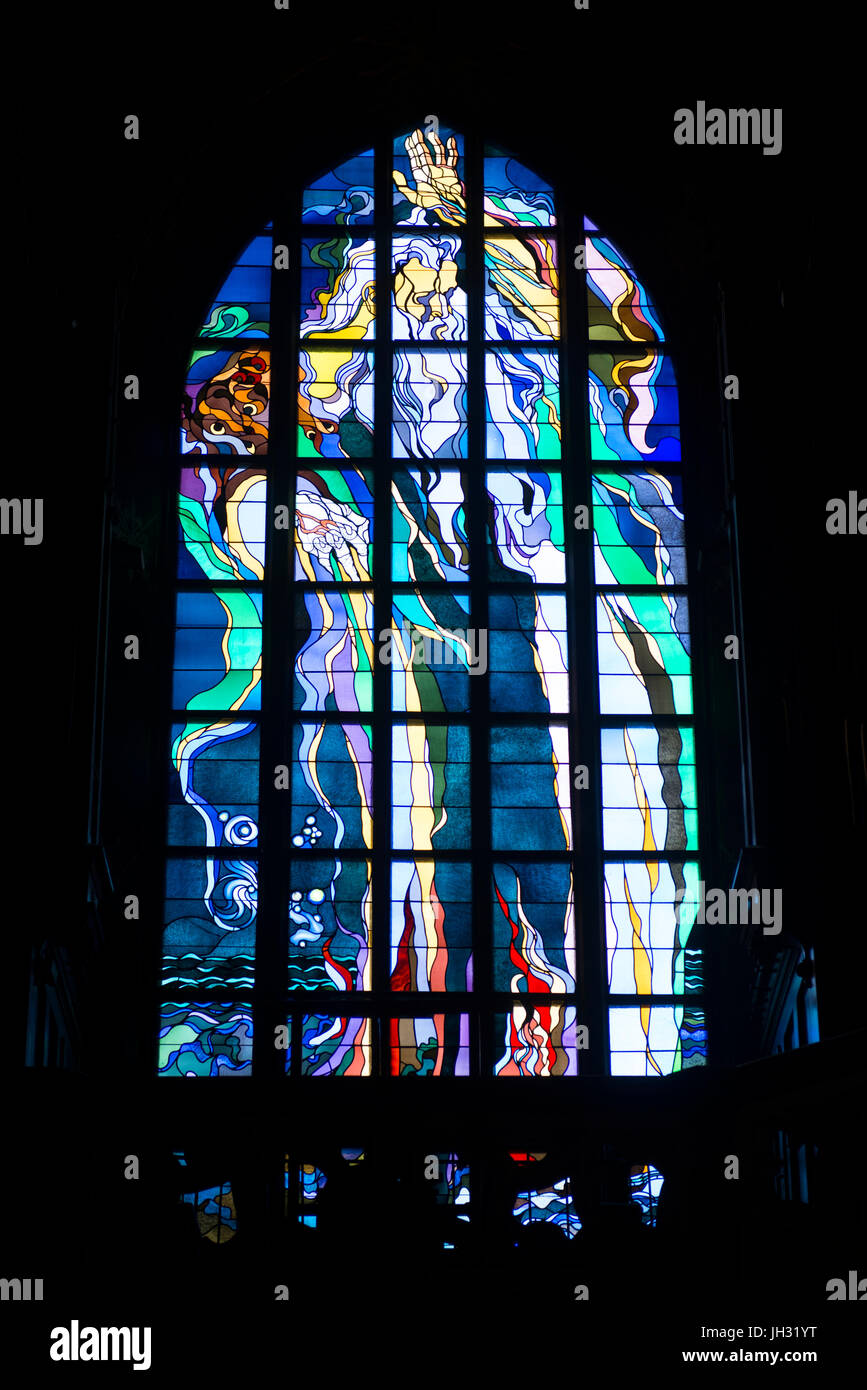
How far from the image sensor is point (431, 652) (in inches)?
345

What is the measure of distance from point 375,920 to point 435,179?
371cm

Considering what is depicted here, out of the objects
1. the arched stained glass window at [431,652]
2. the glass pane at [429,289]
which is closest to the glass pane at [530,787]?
the arched stained glass window at [431,652]

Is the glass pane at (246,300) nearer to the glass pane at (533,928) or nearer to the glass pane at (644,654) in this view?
the glass pane at (644,654)

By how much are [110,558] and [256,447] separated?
3.67 feet

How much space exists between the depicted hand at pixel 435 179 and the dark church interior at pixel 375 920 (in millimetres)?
132

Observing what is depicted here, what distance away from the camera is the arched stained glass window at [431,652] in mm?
8258

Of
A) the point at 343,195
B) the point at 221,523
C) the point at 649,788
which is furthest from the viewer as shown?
the point at 343,195

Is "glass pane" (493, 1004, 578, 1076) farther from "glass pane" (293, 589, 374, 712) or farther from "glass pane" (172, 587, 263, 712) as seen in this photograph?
"glass pane" (172, 587, 263, 712)

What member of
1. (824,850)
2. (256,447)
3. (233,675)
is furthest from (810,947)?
(256,447)

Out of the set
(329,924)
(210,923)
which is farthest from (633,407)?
(210,923)

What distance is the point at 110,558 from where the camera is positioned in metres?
8.30

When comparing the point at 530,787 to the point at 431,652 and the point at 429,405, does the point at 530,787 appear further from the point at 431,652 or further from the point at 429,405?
the point at 429,405

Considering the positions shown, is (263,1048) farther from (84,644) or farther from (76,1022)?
(84,644)

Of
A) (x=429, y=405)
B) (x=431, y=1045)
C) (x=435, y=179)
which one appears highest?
(x=435, y=179)
